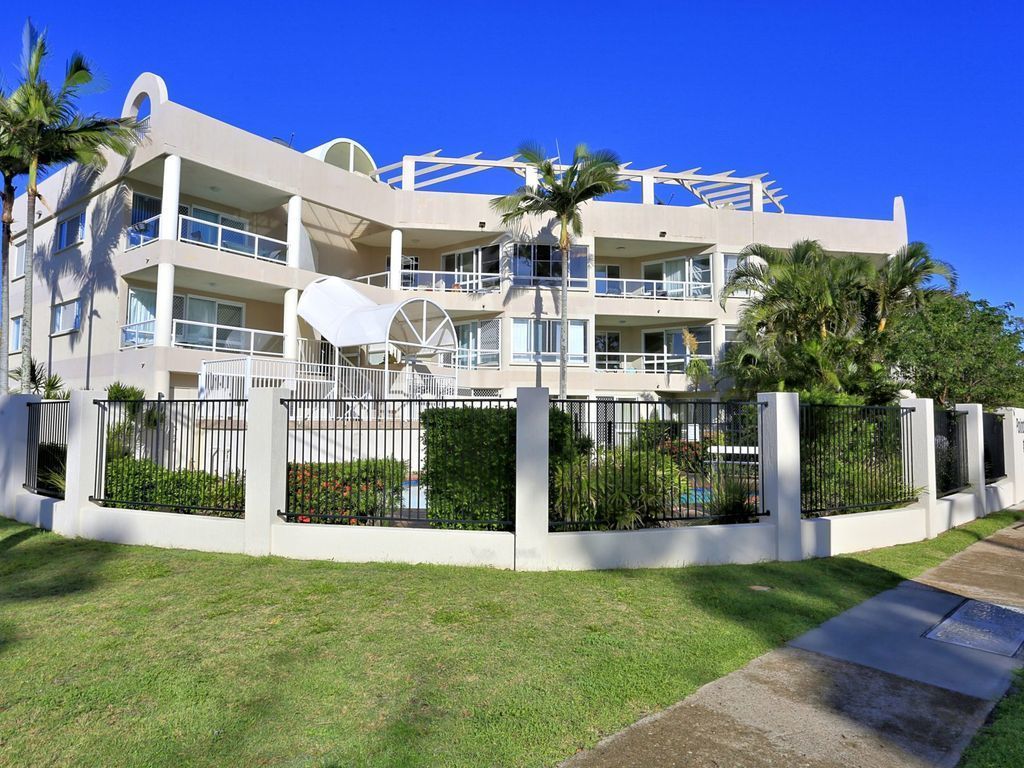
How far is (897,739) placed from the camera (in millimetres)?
3822

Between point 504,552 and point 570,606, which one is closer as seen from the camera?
point 570,606

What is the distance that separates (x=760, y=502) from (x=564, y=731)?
18.9ft

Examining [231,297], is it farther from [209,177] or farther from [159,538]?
[159,538]

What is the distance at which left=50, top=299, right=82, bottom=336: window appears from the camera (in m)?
20.6

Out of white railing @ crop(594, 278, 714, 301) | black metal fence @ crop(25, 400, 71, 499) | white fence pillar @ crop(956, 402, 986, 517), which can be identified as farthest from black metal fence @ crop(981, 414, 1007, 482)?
black metal fence @ crop(25, 400, 71, 499)

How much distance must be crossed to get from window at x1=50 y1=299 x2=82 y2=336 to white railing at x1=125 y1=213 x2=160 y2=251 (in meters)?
3.33

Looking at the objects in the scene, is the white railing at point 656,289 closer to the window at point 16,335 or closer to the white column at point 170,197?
the white column at point 170,197

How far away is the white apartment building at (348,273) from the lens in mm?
18250

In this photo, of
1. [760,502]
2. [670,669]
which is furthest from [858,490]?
[670,669]

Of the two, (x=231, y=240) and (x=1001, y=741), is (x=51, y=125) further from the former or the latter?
(x=1001, y=741)

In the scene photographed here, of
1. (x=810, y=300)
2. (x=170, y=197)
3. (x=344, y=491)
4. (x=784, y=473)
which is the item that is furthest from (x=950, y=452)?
(x=170, y=197)

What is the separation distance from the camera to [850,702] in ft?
14.1

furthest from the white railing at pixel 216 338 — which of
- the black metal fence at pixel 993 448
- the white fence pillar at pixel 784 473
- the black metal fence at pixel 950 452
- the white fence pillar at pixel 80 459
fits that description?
the black metal fence at pixel 993 448

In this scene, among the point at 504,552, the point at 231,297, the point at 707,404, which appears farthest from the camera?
the point at 231,297
